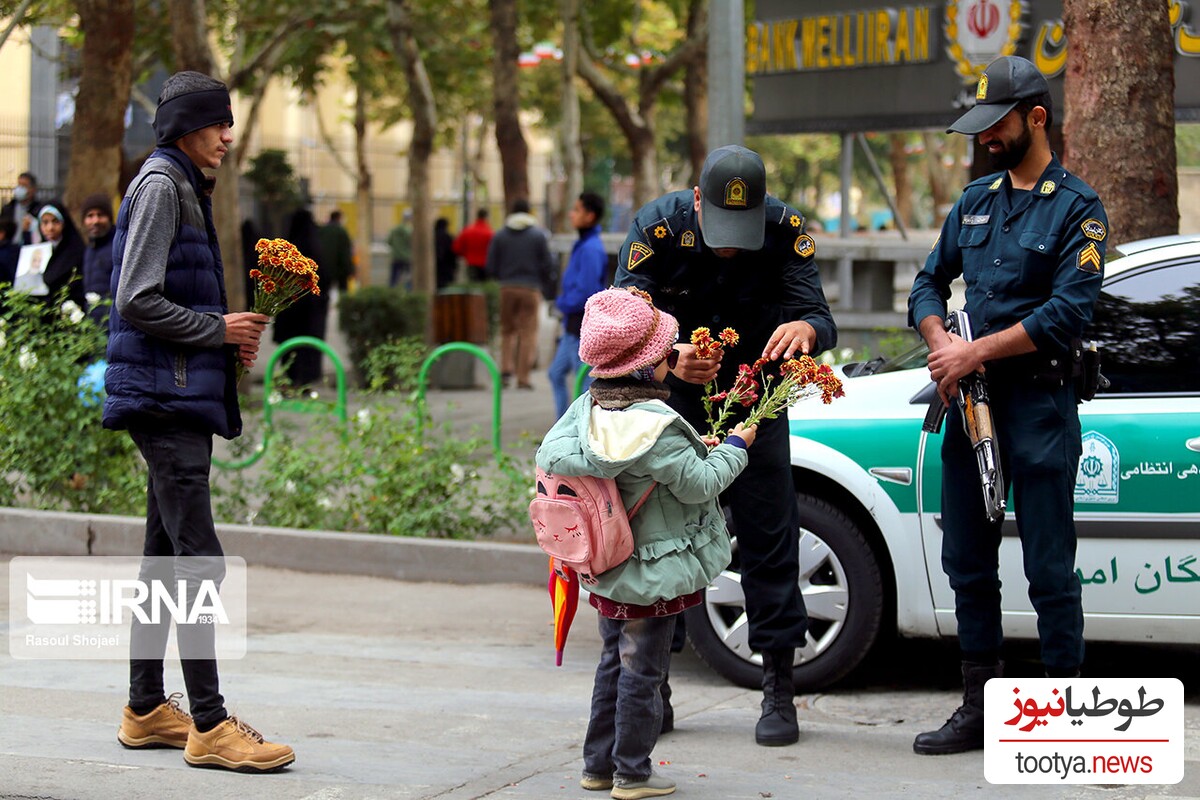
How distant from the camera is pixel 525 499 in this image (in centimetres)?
838

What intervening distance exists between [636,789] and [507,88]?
1469cm

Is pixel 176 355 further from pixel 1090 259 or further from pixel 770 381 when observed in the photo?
pixel 1090 259

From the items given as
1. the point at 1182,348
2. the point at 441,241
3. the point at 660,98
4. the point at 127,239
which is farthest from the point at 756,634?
the point at 660,98

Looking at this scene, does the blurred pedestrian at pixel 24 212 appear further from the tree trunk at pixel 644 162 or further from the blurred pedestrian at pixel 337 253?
the tree trunk at pixel 644 162

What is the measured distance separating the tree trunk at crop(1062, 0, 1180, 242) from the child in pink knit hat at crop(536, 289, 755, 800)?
318 centimetres

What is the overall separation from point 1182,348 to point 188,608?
3.39 meters

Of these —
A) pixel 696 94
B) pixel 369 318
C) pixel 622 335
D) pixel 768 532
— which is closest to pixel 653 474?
pixel 622 335

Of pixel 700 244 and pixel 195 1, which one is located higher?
pixel 195 1

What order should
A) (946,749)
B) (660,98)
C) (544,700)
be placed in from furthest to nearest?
(660,98) → (544,700) → (946,749)

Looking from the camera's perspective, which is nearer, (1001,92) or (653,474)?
(653,474)

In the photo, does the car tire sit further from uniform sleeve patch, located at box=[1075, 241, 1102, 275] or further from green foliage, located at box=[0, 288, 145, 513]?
green foliage, located at box=[0, 288, 145, 513]

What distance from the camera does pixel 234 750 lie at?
185 inches

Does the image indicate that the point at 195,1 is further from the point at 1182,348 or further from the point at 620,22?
the point at 620,22

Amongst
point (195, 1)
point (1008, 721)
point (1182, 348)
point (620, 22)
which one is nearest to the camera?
point (1008, 721)
